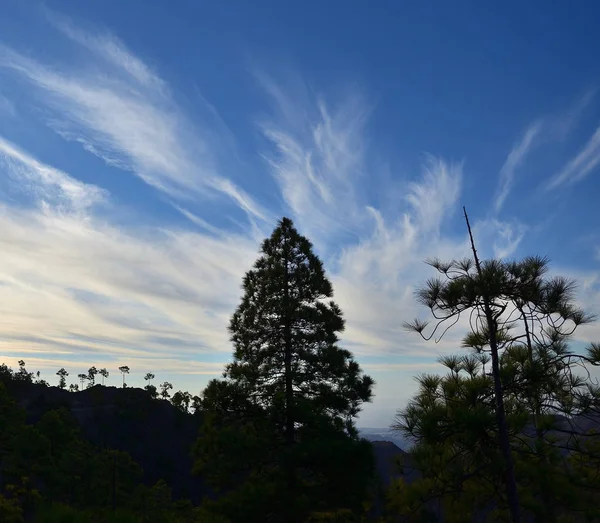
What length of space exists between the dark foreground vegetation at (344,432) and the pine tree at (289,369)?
47mm

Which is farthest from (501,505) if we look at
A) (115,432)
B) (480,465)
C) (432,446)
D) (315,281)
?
(115,432)

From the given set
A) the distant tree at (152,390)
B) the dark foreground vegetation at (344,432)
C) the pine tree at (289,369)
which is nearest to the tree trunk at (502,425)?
the dark foreground vegetation at (344,432)

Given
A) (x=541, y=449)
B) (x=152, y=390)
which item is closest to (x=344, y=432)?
(x=541, y=449)

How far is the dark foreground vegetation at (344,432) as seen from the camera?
788 centimetres

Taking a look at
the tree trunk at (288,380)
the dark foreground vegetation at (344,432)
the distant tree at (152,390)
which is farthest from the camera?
the distant tree at (152,390)

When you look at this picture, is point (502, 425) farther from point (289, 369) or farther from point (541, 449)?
point (289, 369)

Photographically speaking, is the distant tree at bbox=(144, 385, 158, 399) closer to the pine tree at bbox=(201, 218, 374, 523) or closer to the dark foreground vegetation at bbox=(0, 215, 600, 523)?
the dark foreground vegetation at bbox=(0, 215, 600, 523)

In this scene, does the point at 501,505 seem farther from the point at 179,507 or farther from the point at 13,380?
the point at 13,380

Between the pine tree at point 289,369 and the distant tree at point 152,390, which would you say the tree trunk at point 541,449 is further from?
the distant tree at point 152,390

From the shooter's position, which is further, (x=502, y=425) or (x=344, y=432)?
(x=344, y=432)

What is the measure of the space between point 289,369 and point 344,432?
2776 millimetres

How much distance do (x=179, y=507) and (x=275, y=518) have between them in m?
24.8

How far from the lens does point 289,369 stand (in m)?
16.7

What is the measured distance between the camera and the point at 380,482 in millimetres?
15484
